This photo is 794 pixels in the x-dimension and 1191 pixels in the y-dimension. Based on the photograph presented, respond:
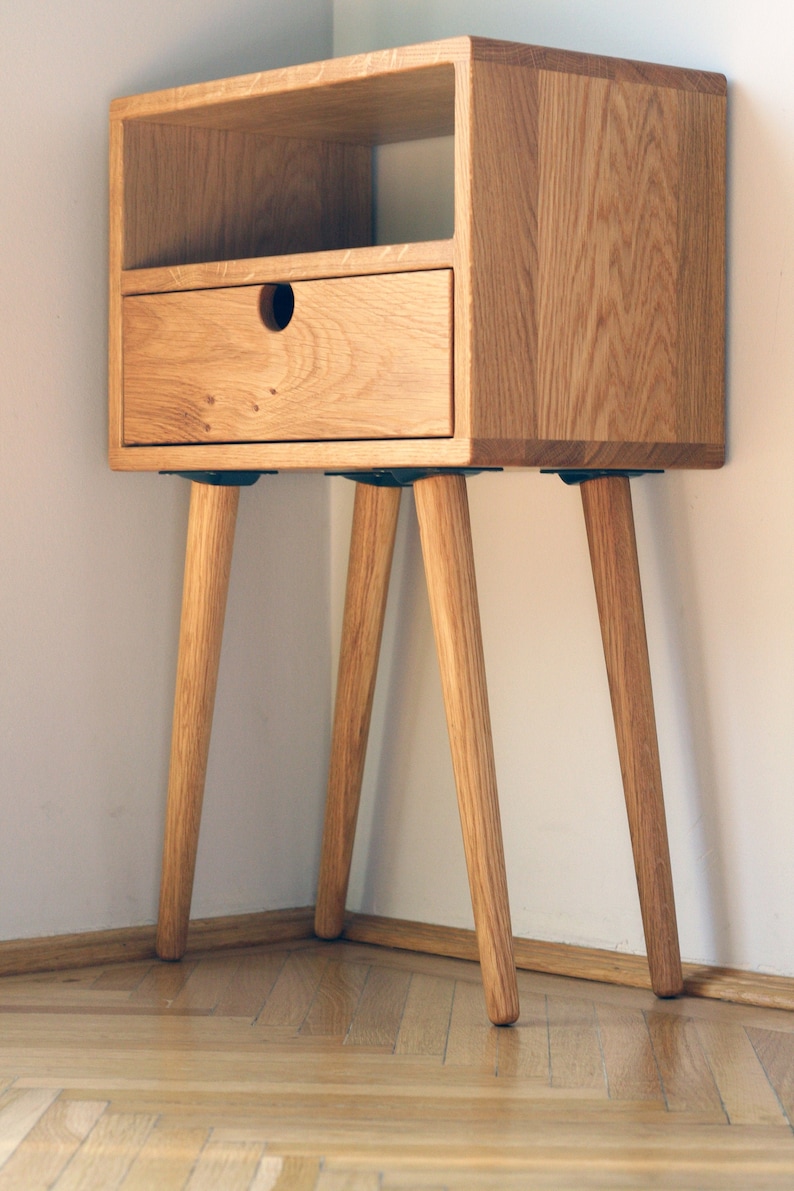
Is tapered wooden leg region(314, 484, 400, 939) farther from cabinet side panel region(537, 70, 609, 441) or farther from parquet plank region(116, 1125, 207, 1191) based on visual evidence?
parquet plank region(116, 1125, 207, 1191)

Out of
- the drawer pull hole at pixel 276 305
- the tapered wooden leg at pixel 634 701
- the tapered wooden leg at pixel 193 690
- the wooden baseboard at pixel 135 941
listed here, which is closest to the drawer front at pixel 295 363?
the drawer pull hole at pixel 276 305

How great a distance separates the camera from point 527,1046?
121cm

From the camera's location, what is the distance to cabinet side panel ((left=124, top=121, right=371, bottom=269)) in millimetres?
1398

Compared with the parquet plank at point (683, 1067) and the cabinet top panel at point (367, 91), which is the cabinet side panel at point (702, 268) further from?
the parquet plank at point (683, 1067)

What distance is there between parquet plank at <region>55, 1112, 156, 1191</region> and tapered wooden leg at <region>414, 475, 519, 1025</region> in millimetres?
322

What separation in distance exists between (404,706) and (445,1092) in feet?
1.69

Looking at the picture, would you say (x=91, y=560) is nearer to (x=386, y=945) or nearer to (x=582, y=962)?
(x=386, y=945)

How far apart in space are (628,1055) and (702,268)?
25.4 inches

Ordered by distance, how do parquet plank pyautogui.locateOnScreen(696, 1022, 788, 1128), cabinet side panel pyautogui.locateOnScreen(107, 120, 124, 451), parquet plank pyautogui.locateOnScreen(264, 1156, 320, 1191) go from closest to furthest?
1. parquet plank pyautogui.locateOnScreen(264, 1156, 320, 1191)
2. parquet plank pyautogui.locateOnScreen(696, 1022, 788, 1128)
3. cabinet side panel pyautogui.locateOnScreen(107, 120, 124, 451)

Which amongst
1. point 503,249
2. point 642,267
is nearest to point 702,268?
point 642,267

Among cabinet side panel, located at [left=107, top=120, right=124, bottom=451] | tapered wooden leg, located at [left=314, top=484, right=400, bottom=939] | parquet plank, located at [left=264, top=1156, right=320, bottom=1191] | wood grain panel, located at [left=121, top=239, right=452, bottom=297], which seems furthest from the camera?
tapered wooden leg, located at [left=314, top=484, right=400, bottom=939]

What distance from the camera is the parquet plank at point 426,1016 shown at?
3.96ft

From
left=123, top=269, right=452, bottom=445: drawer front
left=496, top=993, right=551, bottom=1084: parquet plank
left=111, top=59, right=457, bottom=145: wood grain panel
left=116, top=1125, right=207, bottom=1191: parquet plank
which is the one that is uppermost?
left=111, top=59, right=457, bottom=145: wood grain panel

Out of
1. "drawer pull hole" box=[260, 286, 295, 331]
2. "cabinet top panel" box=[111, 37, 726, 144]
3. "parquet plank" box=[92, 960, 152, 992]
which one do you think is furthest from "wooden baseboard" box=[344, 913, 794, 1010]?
"cabinet top panel" box=[111, 37, 726, 144]
